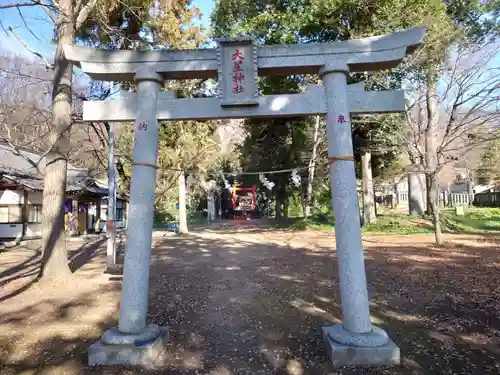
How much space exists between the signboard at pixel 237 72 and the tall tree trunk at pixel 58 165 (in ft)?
15.6

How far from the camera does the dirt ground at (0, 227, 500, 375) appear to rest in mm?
4086

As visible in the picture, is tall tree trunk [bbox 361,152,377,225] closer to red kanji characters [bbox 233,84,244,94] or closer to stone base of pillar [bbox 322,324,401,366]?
stone base of pillar [bbox 322,324,401,366]

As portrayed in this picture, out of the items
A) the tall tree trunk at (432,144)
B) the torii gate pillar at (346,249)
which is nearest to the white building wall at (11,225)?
the tall tree trunk at (432,144)

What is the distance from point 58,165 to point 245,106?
5.22 m

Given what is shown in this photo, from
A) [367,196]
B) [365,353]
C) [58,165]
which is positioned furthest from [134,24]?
[367,196]

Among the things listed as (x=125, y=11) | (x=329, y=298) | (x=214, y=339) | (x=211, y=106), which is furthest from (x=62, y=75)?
(x=329, y=298)

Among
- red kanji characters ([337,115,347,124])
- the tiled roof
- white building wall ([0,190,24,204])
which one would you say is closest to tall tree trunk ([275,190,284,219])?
the tiled roof

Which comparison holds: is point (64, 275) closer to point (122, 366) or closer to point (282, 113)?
point (122, 366)

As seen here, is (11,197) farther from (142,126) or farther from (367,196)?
(367,196)

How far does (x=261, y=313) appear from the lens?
588 cm

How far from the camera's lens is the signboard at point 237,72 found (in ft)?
14.8

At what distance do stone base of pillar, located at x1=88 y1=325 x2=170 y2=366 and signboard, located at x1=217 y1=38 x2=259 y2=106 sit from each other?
286 cm

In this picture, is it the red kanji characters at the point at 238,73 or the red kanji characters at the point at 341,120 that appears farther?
the red kanji characters at the point at 238,73

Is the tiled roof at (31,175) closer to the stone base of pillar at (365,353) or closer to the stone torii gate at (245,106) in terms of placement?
the stone torii gate at (245,106)
